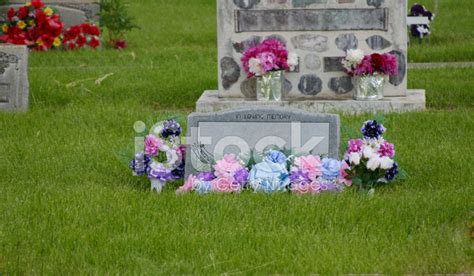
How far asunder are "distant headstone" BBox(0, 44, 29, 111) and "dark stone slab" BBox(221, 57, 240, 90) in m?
2.04

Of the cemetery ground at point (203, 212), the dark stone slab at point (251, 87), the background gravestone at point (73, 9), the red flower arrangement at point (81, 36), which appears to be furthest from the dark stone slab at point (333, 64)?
the background gravestone at point (73, 9)

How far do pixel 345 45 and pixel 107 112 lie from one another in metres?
2.53

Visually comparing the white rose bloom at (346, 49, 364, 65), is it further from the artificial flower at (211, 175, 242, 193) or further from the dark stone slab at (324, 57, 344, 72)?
the artificial flower at (211, 175, 242, 193)

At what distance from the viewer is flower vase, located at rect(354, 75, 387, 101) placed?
1158 centimetres

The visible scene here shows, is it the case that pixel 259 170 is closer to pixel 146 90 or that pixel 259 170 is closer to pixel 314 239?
pixel 314 239

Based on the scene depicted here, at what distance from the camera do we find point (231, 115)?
8.02 meters

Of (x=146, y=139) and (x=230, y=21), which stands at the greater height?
(x=230, y=21)

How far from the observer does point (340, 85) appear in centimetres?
1196

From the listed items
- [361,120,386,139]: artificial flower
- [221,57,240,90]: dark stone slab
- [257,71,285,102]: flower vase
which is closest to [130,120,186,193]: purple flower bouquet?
[361,120,386,139]: artificial flower

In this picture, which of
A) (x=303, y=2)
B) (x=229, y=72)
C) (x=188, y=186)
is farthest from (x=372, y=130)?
(x=229, y=72)

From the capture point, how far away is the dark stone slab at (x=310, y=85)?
11953 mm

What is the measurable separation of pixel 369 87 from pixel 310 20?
916 mm

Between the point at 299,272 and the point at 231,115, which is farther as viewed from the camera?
the point at 231,115

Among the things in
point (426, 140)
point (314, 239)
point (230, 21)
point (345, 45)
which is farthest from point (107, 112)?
point (314, 239)
